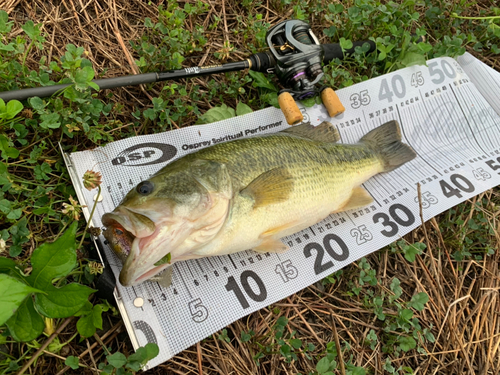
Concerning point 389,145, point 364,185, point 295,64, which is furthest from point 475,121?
point 295,64

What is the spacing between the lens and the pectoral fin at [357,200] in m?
2.92

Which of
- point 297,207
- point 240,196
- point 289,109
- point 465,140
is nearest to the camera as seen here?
point 240,196

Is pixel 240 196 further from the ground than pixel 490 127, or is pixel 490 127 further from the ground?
pixel 240 196

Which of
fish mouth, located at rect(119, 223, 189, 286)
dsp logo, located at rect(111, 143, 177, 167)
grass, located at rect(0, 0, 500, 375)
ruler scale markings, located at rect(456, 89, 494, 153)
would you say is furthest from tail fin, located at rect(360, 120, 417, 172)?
fish mouth, located at rect(119, 223, 189, 286)

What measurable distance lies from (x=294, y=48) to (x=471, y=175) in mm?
2098

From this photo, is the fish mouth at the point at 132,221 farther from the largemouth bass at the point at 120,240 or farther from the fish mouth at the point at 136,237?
the largemouth bass at the point at 120,240

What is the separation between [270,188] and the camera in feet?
7.75

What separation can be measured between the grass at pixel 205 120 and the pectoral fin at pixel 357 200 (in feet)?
1.43

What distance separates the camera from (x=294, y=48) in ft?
9.98

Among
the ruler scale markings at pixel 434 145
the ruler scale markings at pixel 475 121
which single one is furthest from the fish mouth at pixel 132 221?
the ruler scale markings at pixel 475 121

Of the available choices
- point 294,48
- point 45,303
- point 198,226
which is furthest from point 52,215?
point 294,48

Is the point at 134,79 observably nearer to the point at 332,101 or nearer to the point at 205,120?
the point at 205,120

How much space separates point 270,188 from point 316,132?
0.89m

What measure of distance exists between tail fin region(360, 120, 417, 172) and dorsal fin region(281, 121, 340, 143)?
35 centimetres
